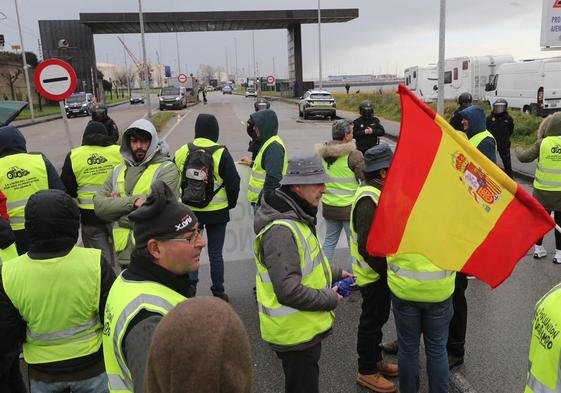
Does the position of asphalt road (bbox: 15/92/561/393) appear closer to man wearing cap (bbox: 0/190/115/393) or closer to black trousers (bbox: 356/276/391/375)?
black trousers (bbox: 356/276/391/375)

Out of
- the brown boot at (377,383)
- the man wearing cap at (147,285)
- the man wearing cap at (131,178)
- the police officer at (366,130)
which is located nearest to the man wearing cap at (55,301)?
the man wearing cap at (147,285)

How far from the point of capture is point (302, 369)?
2879 millimetres

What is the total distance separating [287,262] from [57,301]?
1165 mm

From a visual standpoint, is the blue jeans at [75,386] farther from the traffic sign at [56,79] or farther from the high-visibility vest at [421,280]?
the traffic sign at [56,79]

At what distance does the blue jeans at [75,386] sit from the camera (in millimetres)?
2504

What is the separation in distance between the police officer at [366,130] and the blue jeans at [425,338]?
523cm

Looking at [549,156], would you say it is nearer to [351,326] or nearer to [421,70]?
[351,326]

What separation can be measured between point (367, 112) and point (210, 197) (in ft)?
13.9

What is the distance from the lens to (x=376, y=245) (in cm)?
288

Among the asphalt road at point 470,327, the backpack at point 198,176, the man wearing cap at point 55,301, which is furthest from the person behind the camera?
the backpack at point 198,176

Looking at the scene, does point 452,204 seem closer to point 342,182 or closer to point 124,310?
point 124,310

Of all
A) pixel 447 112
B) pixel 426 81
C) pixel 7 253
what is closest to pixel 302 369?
pixel 7 253

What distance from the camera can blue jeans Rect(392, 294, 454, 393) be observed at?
3.19 m

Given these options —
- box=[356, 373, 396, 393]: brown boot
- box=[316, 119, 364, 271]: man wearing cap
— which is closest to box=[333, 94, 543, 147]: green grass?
box=[316, 119, 364, 271]: man wearing cap
